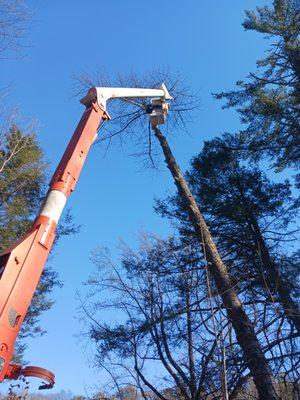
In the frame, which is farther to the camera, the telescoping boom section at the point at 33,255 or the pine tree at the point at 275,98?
the pine tree at the point at 275,98

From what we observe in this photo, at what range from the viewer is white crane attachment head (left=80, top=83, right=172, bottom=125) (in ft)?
15.8

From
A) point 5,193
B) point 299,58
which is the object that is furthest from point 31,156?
point 299,58

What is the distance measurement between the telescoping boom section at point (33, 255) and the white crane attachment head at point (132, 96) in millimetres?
357

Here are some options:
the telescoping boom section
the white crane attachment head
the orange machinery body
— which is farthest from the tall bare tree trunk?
the orange machinery body

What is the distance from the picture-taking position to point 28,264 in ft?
9.69

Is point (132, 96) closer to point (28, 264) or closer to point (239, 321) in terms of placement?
point (28, 264)

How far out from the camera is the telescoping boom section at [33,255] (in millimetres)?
2666

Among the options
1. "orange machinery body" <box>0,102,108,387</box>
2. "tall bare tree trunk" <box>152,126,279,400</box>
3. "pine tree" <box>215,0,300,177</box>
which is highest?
"pine tree" <box>215,0,300,177</box>

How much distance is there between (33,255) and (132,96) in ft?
11.5

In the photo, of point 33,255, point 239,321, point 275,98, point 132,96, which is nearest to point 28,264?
point 33,255

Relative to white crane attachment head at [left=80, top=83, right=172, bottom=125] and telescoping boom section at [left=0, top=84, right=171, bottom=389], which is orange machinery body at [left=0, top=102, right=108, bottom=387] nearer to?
telescoping boom section at [left=0, top=84, right=171, bottom=389]

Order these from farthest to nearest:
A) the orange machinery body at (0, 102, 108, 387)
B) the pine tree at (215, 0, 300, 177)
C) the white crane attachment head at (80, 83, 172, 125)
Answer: the pine tree at (215, 0, 300, 177) < the white crane attachment head at (80, 83, 172, 125) < the orange machinery body at (0, 102, 108, 387)

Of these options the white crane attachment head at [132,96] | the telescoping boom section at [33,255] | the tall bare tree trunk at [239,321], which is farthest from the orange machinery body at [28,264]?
the tall bare tree trunk at [239,321]

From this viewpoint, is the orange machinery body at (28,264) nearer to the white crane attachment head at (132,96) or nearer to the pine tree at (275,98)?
the white crane attachment head at (132,96)
